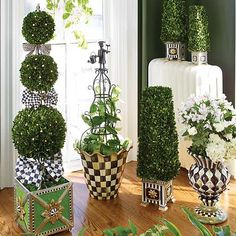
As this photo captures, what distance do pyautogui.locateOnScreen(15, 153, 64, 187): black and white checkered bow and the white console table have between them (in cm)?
137

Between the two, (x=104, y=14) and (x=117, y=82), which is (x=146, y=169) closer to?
(x=117, y=82)

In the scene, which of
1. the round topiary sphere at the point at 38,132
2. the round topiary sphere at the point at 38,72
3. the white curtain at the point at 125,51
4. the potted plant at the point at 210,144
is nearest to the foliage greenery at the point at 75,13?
the white curtain at the point at 125,51

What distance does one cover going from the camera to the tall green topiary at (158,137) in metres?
3.37

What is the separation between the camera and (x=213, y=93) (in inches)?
158

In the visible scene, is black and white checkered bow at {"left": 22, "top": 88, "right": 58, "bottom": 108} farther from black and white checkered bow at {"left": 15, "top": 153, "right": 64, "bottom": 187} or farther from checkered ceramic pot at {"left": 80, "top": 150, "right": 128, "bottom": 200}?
checkered ceramic pot at {"left": 80, "top": 150, "right": 128, "bottom": 200}

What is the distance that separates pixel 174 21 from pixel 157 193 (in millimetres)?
1597

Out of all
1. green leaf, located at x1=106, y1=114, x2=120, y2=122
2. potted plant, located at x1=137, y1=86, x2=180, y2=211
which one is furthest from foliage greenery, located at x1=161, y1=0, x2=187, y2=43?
green leaf, located at x1=106, y1=114, x2=120, y2=122

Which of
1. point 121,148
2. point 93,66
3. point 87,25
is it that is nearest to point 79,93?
point 93,66

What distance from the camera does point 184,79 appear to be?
13.4 ft

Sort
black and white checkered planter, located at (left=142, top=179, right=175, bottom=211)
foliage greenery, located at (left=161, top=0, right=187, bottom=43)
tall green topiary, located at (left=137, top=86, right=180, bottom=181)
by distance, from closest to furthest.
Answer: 1. tall green topiary, located at (left=137, top=86, right=180, bottom=181)
2. black and white checkered planter, located at (left=142, top=179, right=175, bottom=211)
3. foliage greenery, located at (left=161, top=0, right=187, bottom=43)

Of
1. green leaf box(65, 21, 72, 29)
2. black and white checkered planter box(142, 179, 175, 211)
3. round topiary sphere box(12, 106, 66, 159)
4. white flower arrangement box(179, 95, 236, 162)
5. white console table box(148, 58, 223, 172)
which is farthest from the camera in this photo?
green leaf box(65, 21, 72, 29)

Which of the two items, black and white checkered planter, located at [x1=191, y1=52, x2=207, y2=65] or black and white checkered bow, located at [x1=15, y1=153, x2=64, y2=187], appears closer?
black and white checkered bow, located at [x1=15, y1=153, x2=64, y2=187]

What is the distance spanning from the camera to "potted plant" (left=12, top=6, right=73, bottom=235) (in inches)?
117

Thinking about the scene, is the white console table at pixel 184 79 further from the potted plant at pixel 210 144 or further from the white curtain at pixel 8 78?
the white curtain at pixel 8 78
